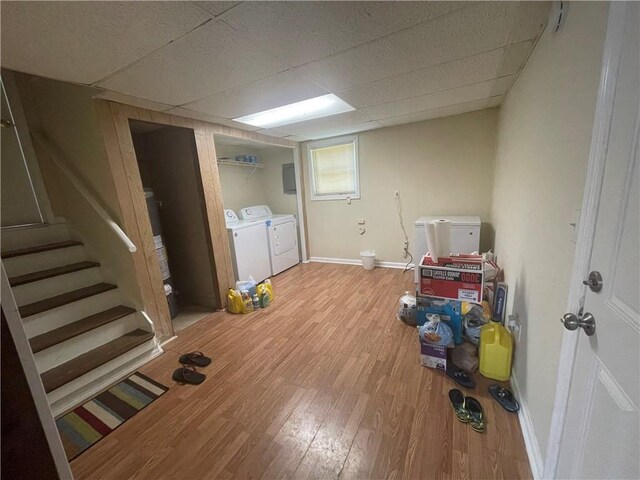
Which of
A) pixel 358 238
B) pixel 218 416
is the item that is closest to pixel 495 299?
pixel 218 416

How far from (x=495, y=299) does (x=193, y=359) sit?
2.41 m

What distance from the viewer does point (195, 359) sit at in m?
2.04

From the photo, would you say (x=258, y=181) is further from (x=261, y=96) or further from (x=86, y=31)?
(x=86, y=31)

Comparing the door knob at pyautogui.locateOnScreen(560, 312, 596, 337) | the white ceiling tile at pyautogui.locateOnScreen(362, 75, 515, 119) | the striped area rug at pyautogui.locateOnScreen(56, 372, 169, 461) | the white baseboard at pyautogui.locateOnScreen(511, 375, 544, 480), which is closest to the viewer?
the door knob at pyautogui.locateOnScreen(560, 312, 596, 337)

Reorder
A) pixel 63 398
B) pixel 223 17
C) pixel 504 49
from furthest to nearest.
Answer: pixel 63 398
pixel 504 49
pixel 223 17

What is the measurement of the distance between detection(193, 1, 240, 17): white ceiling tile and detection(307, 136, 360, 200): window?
116 inches

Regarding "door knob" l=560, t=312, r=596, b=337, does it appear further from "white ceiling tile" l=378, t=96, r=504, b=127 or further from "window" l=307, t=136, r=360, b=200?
"window" l=307, t=136, r=360, b=200

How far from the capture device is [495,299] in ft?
6.25

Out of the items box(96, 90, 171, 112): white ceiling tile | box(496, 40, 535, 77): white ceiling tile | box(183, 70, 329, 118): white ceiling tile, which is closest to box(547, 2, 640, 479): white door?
box(496, 40, 535, 77): white ceiling tile

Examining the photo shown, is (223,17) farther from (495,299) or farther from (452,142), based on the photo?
(452,142)

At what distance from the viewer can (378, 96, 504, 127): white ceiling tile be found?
104 inches

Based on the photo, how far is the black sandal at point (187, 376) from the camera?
182cm

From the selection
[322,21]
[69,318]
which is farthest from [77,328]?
[322,21]

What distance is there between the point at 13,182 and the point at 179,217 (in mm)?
1352
